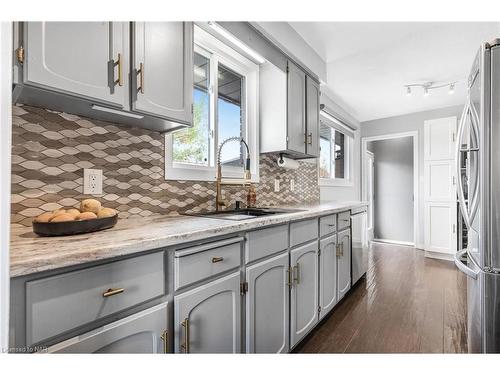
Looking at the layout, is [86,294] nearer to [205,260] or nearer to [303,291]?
[205,260]

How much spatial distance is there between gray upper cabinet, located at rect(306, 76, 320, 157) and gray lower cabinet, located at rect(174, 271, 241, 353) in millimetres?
1878

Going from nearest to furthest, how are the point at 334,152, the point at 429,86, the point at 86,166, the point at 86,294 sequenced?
the point at 86,294
the point at 86,166
the point at 429,86
the point at 334,152

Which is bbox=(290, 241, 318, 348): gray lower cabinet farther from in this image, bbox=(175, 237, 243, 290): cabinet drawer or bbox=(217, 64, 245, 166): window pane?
bbox=(217, 64, 245, 166): window pane

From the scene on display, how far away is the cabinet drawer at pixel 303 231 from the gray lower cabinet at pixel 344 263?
1.86ft

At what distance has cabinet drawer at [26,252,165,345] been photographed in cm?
62

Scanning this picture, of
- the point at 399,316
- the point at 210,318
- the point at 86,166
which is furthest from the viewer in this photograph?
the point at 399,316

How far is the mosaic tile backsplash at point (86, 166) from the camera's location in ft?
3.47

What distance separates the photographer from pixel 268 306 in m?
1.41

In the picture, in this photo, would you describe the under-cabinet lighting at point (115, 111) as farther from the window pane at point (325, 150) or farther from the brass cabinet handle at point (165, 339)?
the window pane at point (325, 150)

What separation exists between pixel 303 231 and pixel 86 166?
1346 mm

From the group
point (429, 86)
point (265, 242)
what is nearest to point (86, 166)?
point (265, 242)

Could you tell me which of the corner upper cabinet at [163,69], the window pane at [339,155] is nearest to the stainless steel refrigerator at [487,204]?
the corner upper cabinet at [163,69]

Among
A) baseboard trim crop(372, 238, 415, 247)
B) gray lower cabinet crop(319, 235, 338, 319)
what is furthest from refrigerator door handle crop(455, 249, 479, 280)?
baseboard trim crop(372, 238, 415, 247)

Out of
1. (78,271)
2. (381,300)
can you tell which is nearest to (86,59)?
(78,271)
